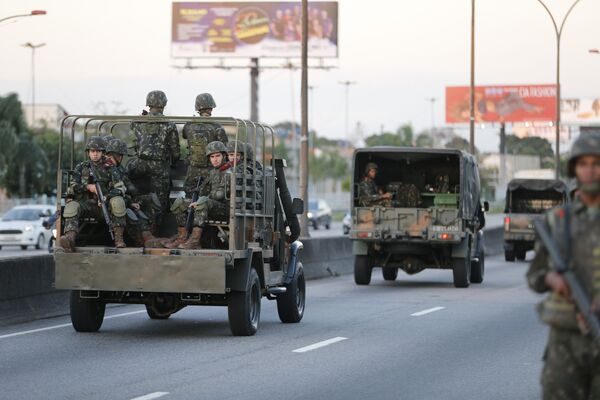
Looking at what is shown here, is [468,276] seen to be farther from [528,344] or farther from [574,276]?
[574,276]

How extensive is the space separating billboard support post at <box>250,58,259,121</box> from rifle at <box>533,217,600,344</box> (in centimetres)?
6841

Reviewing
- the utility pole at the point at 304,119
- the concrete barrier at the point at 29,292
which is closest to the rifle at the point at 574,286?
the concrete barrier at the point at 29,292

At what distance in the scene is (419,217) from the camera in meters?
26.8

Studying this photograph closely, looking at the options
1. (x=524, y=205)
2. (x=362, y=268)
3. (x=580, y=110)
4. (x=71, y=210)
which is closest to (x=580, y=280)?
(x=71, y=210)

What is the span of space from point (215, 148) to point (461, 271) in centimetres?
1223

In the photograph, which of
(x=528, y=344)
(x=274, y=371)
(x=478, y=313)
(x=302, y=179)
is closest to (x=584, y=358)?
(x=274, y=371)

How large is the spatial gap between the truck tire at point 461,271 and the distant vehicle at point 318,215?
46.1m

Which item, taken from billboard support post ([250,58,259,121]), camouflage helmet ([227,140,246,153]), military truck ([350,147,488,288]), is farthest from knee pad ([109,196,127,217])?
billboard support post ([250,58,259,121])

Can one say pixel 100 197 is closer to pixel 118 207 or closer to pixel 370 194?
pixel 118 207

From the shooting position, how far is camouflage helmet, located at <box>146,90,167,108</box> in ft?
54.6

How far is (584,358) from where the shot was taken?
6.49 m

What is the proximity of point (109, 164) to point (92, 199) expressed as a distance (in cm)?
44

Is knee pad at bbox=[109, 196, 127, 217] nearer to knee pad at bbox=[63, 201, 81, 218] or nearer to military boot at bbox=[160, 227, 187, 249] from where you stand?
knee pad at bbox=[63, 201, 81, 218]

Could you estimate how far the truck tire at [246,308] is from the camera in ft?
50.9
